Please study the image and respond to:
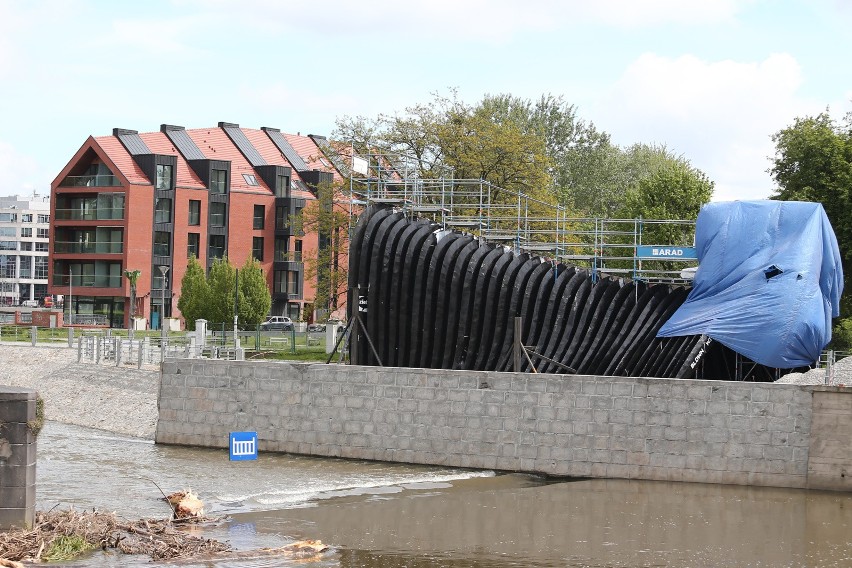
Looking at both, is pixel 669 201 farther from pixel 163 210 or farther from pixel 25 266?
pixel 25 266

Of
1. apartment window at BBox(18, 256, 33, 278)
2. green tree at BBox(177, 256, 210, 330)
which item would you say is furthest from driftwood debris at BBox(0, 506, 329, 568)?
apartment window at BBox(18, 256, 33, 278)

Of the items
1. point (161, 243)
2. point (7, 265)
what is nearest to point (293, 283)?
point (161, 243)

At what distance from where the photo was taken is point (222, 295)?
63156 mm

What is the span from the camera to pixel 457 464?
24.7 meters

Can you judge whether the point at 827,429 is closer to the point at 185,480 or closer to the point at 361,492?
the point at 361,492

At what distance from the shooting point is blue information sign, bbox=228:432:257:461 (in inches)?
992

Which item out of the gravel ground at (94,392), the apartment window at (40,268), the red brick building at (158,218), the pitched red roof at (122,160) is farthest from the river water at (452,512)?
the apartment window at (40,268)

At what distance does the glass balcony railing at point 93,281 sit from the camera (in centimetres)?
8094

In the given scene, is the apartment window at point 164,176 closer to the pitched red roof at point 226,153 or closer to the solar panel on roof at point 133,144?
Answer: the solar panel on roof at point 133,144

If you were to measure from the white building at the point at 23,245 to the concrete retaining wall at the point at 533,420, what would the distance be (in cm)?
13280

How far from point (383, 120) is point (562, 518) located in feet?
106

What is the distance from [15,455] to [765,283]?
17.3 metres

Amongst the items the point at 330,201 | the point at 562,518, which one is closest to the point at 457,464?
the point at 562,518

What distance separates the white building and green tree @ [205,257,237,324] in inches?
3734
